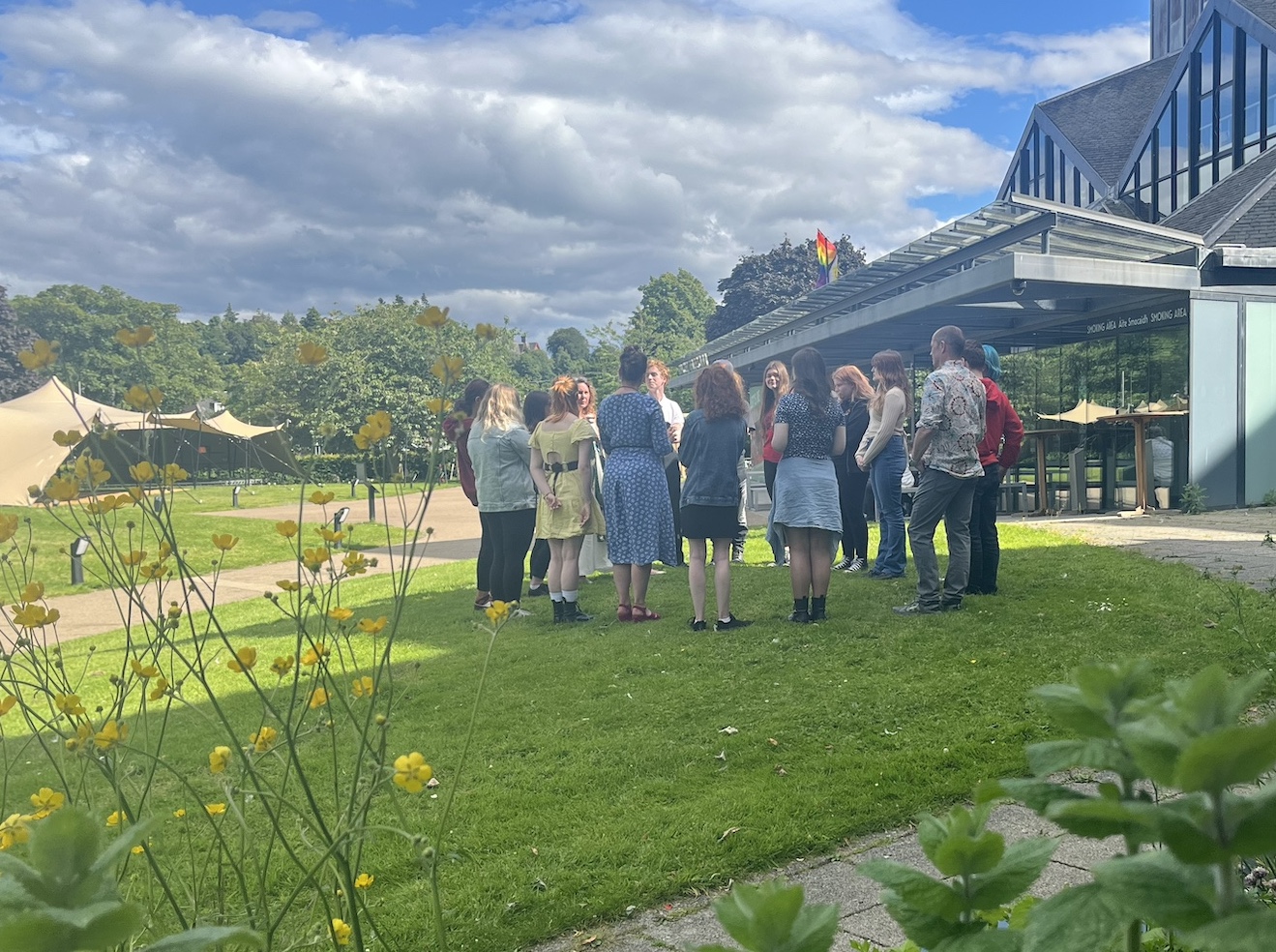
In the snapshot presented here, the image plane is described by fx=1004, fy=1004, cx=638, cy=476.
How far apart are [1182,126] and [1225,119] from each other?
207cm

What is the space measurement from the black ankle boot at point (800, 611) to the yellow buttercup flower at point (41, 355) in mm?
5761

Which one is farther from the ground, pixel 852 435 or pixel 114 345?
pixel 114 345

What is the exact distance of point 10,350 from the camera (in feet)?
167

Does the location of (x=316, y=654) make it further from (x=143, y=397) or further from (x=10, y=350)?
(x=10, y=350)

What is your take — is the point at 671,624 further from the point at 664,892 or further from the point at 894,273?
the point at 894,273

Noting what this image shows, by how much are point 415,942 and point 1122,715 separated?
2642 mm

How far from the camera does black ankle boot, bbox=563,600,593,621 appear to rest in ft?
26.3

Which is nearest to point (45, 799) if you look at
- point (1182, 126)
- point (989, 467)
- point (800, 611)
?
point (800, 611)

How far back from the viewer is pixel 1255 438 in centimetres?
1598

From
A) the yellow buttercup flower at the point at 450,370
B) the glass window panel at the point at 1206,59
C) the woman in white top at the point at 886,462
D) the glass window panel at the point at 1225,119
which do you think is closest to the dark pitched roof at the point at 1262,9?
the glass window panel at the point at 1206,59

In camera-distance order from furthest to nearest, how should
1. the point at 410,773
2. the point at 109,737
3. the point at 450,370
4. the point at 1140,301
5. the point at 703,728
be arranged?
1. the point at 1140,301
2. the point at 703,728
3. the point at 450,370
4. the point at 109,737
5. the point at 410,773

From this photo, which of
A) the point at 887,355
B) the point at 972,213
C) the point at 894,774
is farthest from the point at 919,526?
the point at 972,213

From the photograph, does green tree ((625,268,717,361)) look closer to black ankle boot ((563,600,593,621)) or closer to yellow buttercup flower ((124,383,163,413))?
black ankle boot ((563,600,593,621))

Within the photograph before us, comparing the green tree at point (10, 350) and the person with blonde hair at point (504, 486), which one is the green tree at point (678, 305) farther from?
the person with blonde hair at point (504, 486)
